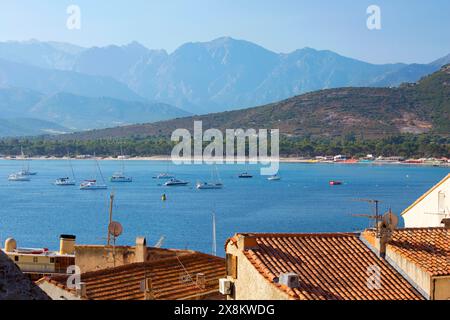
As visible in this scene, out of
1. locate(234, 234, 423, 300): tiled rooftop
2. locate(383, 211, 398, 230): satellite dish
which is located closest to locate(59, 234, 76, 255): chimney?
locate(234, 234, 423, 300): tiled rooftop

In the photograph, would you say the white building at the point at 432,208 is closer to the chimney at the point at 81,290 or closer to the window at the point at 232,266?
the window at the point at 232,266

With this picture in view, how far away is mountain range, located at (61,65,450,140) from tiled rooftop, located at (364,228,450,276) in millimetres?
134095

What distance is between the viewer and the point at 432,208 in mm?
13141

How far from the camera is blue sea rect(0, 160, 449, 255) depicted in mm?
51812

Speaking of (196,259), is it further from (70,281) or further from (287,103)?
(287,103)

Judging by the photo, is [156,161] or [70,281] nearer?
[70,281]

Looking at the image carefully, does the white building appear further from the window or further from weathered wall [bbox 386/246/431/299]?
the window

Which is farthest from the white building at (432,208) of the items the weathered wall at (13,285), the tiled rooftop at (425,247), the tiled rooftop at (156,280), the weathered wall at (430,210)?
the weathered wall at (13,285)

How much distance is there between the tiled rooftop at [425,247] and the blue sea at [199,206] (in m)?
31.2

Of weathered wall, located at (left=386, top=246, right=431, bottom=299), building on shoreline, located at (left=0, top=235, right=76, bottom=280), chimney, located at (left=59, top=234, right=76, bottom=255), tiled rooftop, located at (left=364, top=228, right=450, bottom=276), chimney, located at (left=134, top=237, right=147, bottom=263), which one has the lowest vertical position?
building on shoreline, located at (left=0, top=235, right=76, bottom=280)

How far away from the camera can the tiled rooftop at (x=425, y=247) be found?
871cm
